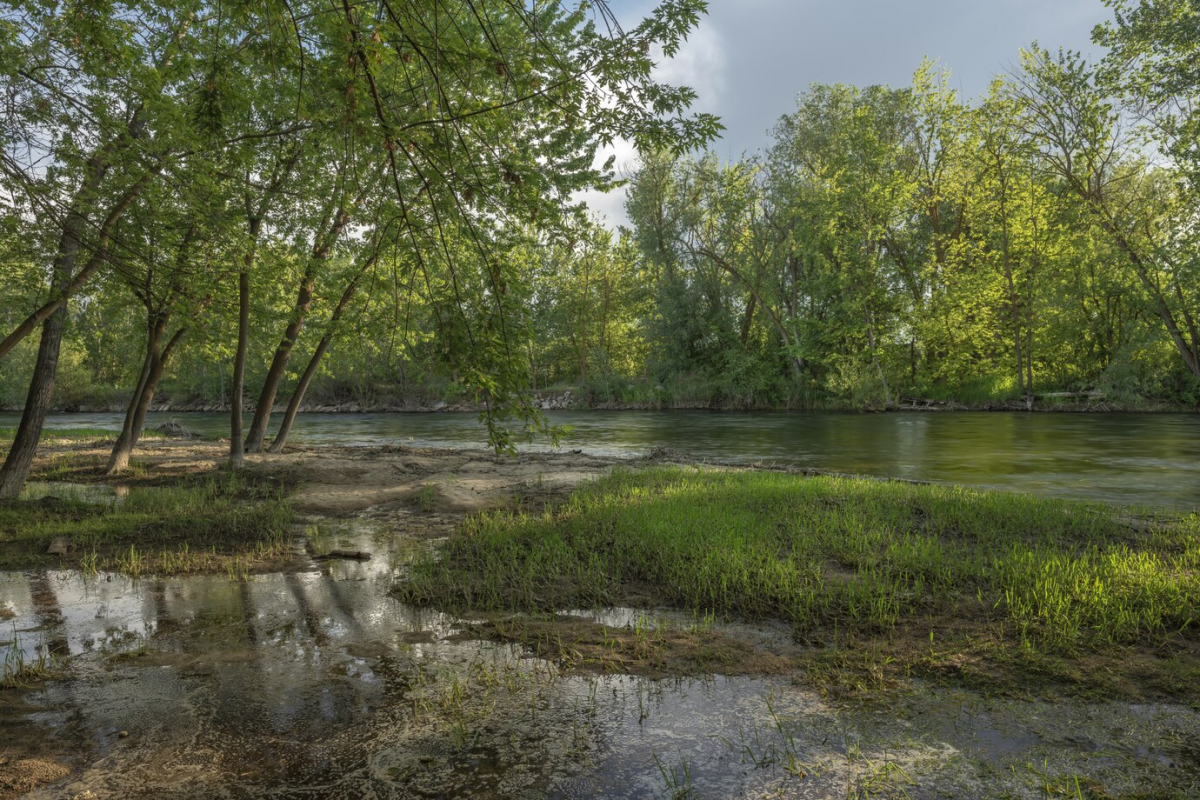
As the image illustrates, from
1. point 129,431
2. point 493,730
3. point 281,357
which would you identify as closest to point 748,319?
point 281,357

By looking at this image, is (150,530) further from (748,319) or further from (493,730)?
(748,319)

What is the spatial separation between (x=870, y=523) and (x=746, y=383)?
37941 millimetres

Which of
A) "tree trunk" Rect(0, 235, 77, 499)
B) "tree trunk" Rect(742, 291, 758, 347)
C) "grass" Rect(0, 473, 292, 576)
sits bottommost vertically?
"grass" Rect(0, 473, 292, 576)

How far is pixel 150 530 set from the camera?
31.6ft

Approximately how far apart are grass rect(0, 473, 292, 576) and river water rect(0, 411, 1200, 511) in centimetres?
1186

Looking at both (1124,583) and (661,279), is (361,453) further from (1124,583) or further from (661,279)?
(661,279)

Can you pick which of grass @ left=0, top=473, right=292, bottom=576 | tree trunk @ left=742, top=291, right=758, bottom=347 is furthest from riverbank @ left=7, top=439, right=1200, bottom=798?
tree trunk @ left=742, top=291, right=758, bottom=347

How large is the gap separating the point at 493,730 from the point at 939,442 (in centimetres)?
2380

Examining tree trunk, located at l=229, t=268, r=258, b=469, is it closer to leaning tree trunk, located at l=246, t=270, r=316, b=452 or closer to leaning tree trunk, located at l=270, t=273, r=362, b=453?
leaning tree trunk, located at l=246, t=270, r=316, b=452

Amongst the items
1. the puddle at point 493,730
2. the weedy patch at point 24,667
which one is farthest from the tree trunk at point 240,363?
the puddle at point 493,730

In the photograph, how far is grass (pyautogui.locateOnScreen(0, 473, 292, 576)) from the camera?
8.15 metres

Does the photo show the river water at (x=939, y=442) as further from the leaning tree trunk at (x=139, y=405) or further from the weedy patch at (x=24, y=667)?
the weedy patch at (x=24, y=667)

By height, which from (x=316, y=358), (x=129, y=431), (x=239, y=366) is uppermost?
(x=316, y=358)

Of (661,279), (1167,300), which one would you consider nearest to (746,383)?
(661,279)
